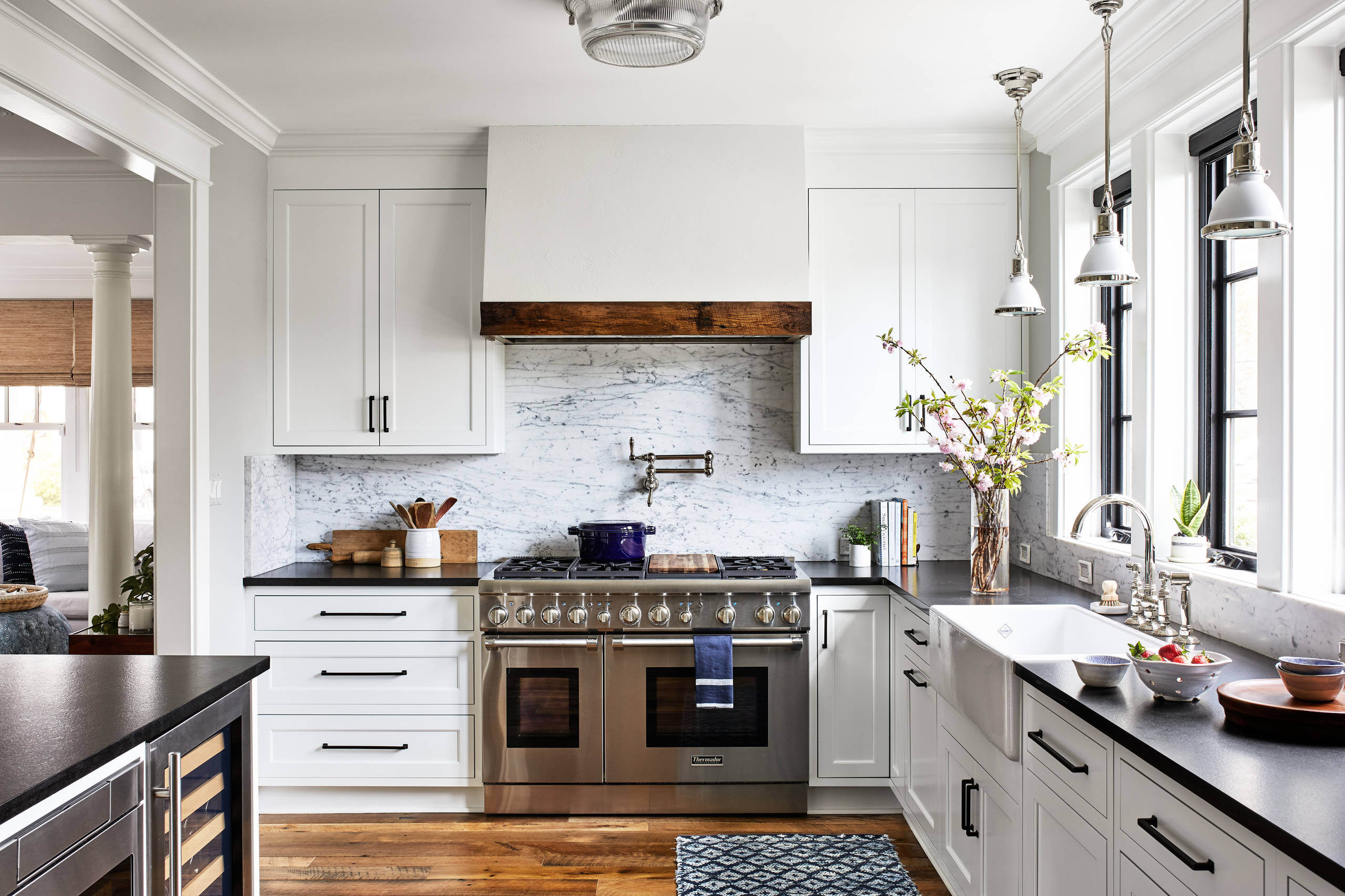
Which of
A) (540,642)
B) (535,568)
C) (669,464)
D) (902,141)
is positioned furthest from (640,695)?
(902,141)

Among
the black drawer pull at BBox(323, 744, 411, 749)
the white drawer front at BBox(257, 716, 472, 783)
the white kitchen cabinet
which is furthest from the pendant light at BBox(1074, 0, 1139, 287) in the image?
the black drawer pull at BBox(323, 744, 411, 749)

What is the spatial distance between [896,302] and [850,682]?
1.51 meters

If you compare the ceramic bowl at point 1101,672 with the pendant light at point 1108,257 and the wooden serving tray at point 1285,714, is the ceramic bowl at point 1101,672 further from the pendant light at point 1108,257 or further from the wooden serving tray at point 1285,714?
the pendant light at point 1108,257

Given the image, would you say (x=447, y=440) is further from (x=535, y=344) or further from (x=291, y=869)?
(x=291, y=869)

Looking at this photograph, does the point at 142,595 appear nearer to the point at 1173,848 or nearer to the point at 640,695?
the point at 640,695

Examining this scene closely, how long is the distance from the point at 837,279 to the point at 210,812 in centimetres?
Answer: 281

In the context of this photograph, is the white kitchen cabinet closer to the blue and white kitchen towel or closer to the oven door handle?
the blue and white kitchen towel

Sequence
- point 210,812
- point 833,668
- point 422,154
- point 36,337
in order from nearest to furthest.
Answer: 1. point 210,812
2. point 833,668
3. point 422,154
4. point 36,337

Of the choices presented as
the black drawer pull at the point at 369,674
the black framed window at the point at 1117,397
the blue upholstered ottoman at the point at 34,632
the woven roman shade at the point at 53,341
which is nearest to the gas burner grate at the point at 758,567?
the black framed window at the point at 1117,397

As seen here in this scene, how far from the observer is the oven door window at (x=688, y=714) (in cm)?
346

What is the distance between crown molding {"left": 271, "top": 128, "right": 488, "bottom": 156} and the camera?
12.1 ft

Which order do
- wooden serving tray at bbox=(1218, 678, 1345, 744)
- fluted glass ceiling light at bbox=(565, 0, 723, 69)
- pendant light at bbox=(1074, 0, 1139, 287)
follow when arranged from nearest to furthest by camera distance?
1. wooden serving tray at bbox=(1218, 678, 1345, 744)
2. pendant light at bbox=(1074, 0, 1139, 287)
3. fluted glass ceiling light at bbox=(565, 0, 723, 69)

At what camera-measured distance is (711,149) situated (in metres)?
3.58

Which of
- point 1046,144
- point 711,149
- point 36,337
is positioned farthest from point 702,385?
point 36,337
